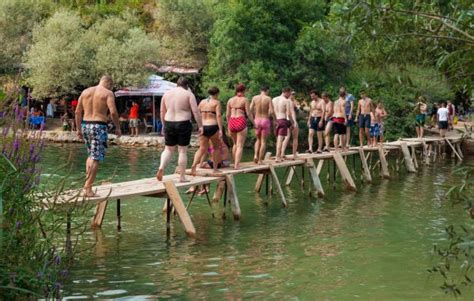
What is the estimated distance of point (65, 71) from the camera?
39.6 metres

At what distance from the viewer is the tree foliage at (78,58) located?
129 feet

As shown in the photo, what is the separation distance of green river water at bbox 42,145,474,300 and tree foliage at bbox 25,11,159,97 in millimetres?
20822

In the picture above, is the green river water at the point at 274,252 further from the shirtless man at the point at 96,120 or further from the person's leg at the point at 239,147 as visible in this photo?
the shirtless man at the point at 96,120

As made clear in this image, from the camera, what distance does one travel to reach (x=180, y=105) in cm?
1410

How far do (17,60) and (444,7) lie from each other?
126 ft

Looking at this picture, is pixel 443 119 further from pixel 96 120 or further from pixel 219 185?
pixel 96 120

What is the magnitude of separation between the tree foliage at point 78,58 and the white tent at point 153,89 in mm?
513

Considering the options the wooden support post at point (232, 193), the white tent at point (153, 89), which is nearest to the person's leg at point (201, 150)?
the wooden support post at point (232, 193)

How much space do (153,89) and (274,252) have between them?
2745cm

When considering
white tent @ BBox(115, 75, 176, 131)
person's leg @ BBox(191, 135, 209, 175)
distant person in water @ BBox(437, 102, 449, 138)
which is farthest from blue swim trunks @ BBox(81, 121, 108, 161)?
white tent @ BBox(115, 75, 176, 131)

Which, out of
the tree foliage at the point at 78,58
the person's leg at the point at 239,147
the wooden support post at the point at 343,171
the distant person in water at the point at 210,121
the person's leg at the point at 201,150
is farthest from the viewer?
the tree foliage at the point at 78,58

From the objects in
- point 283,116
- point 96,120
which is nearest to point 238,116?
point 283,116

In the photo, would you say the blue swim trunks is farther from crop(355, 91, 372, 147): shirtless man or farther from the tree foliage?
the tree foliage

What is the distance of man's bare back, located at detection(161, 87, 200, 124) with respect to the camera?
14.1 metres
